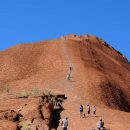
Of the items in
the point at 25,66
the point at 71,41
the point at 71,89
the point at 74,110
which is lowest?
the point at 74,110

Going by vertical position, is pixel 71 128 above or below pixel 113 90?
below

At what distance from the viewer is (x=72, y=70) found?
181 ft

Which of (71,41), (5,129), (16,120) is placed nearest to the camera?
(5,129)

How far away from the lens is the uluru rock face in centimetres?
4939

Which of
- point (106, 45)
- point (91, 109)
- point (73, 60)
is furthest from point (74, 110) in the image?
point (106, 45)

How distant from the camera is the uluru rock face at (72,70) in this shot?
49388 millimetres

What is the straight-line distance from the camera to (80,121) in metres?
35.7

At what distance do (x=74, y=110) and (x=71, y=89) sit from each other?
350 inches

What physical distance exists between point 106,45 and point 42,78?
25.8 meters

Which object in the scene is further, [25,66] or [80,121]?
[25,66]

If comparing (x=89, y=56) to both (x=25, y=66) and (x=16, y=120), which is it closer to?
(x=25, y=66)

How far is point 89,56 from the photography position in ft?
206

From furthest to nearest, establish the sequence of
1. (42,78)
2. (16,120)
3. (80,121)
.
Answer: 1. (42,78)
2. (80,121)
3. (16,120)

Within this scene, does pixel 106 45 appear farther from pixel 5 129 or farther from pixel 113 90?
pixel 5 129
